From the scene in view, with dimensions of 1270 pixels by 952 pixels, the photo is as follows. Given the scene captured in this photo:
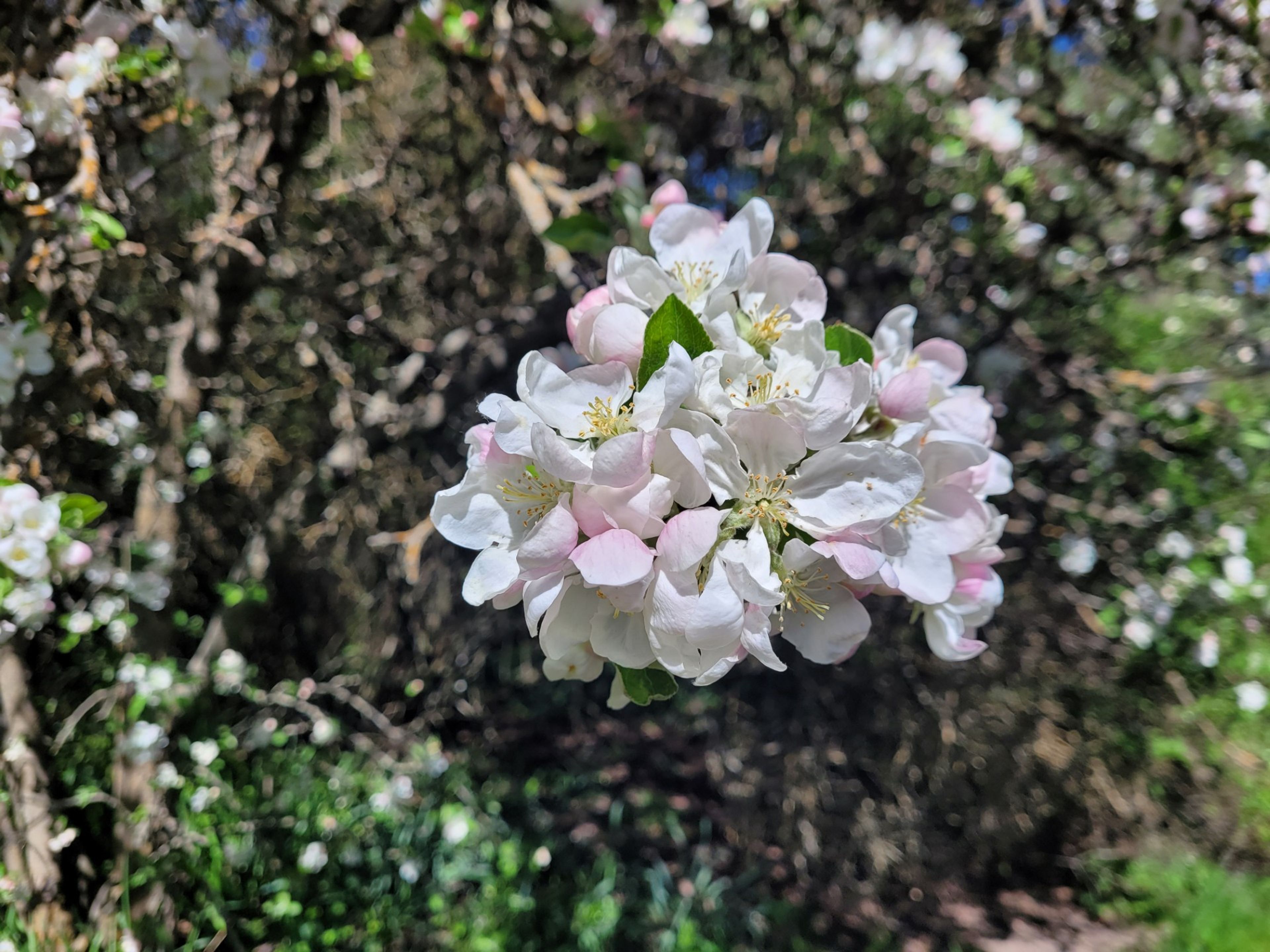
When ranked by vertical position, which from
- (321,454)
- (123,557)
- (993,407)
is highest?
(993,407)

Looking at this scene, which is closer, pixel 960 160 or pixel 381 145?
pixel 960 160

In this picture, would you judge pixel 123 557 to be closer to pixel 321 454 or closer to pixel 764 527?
pixel 321 454

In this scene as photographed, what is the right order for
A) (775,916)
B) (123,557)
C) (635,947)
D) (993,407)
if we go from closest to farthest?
(123,557) < (993,407) < (635,947) < (775,916)

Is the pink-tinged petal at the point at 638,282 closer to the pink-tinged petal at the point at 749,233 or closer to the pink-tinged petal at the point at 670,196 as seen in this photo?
the pink-tinged petal at the point at 749,233

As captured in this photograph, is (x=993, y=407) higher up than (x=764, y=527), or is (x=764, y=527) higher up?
(x=764, y=527)

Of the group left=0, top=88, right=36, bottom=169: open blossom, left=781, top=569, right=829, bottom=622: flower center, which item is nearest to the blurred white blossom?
left=781, top=569, right=829, bottom=622: flower center

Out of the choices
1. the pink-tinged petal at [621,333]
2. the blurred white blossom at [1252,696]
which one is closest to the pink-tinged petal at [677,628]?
the pink-tinged petal at [621,333]

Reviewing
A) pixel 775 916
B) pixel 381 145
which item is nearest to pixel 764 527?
pixel 775 916
